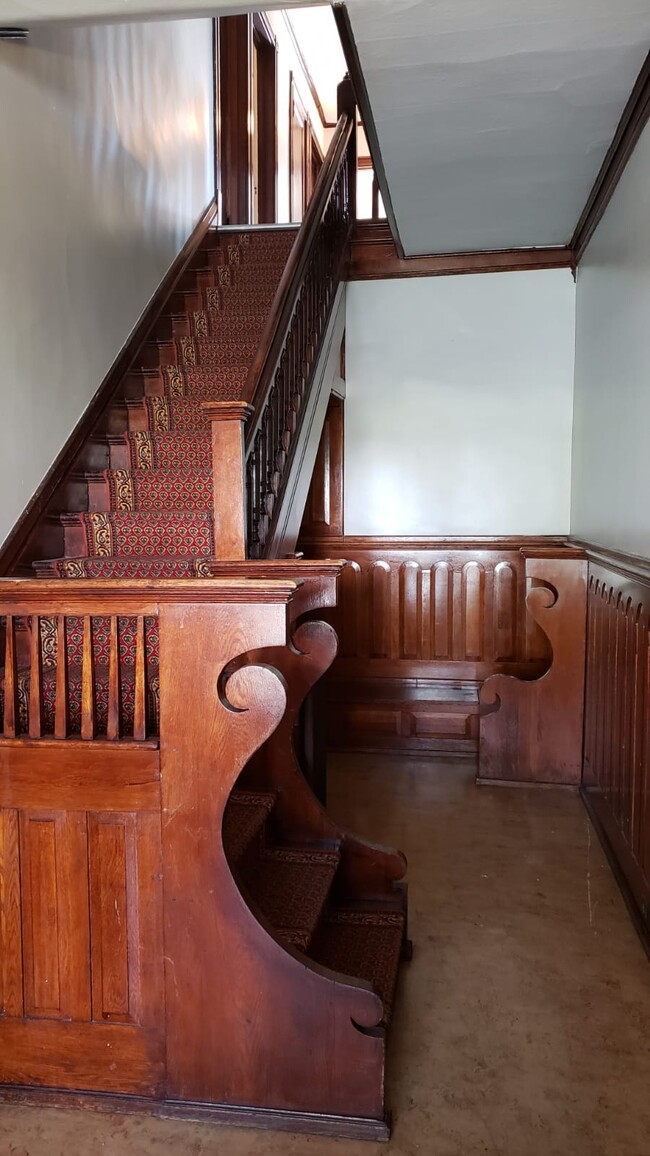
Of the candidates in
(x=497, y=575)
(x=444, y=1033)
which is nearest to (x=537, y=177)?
(x=497, y=575)

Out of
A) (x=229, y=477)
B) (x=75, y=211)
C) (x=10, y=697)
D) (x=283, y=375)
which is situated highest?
(x=75, y=211)

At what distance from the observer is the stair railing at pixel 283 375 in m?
2.79

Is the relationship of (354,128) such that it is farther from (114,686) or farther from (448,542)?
(114,686)

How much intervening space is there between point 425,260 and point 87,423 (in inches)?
99.3

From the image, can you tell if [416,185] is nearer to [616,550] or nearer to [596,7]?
[596,7]

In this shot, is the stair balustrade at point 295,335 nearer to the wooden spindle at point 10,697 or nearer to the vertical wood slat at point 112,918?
the wooden spindle at point 10,697

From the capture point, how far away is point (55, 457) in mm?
3660

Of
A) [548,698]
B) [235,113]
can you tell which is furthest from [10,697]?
[235,113]

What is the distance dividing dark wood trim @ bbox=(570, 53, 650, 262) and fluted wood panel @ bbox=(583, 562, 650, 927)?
5.68ft

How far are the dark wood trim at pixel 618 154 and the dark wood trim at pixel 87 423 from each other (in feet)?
8.20

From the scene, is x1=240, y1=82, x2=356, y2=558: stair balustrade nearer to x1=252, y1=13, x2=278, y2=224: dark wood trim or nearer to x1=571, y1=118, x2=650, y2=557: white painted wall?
x1=571, y1=118, x2=650, y2=557: white painted wall

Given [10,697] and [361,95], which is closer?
[10,697]

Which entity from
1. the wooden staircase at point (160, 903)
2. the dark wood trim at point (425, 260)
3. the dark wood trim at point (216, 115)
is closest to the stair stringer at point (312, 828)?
the wooden staircase at point (160, 903)

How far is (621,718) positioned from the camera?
10.4ft
